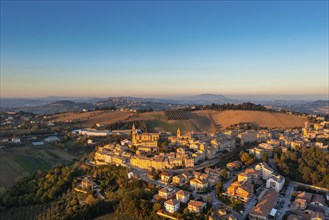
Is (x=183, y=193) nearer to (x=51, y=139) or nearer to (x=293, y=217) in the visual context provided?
(x=293, y=217)

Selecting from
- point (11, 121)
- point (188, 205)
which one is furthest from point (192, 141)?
point (11, 121)

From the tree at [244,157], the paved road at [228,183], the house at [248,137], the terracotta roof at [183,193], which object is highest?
the house at [248,137]

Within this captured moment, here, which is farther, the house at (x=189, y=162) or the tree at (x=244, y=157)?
the tree at (x=244, y=157)

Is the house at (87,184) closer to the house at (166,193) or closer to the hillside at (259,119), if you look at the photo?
the house at (166,193)

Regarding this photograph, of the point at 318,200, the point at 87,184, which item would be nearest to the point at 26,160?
the point at 87,184

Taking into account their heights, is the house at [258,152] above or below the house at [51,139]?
above

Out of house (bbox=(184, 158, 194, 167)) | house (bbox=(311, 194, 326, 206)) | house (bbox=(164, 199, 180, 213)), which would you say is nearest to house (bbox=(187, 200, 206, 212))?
house (bbox=(164, 199, 180, 213))

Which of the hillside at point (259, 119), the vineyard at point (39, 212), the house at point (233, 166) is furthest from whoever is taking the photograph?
the hillside at point (259, 119)

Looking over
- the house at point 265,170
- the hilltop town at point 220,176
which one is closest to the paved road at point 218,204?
the hilltop town at point 220,176
